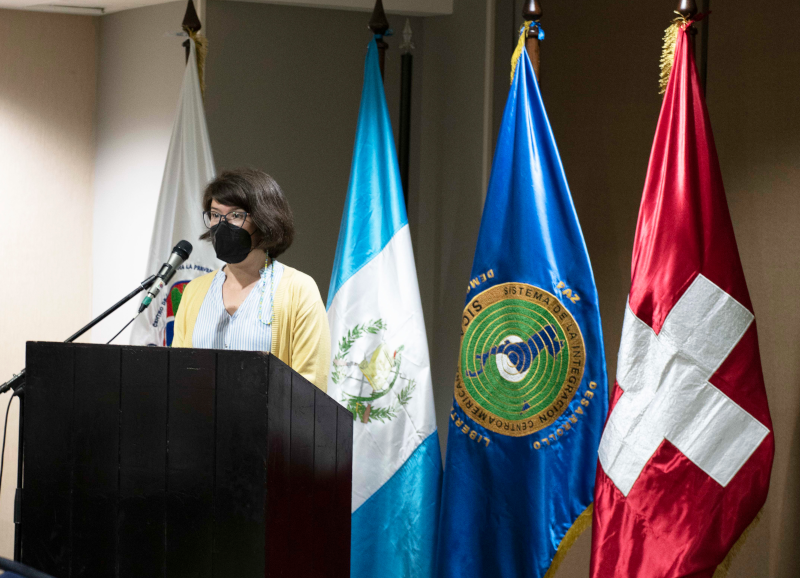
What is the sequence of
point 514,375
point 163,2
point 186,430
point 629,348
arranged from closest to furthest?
1. point 186,430
2. point 629,348
3. point 514,375
4. point 163,2

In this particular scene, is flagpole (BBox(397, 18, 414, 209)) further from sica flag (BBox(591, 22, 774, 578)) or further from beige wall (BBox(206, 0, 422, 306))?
sica flag (BBox(591, 22, 774, 578))

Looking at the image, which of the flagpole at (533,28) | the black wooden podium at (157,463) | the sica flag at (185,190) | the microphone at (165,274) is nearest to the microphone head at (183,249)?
the microphone at (165,274)

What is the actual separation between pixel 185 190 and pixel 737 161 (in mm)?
1910

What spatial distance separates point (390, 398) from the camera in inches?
104

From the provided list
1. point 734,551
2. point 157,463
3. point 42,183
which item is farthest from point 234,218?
point 42,183

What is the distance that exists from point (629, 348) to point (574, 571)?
1.13 meters

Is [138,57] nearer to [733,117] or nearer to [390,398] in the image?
[390,398]

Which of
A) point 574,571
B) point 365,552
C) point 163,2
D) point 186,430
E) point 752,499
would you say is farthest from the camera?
point 163,2

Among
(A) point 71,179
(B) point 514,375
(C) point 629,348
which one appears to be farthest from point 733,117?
(A) point 71,179

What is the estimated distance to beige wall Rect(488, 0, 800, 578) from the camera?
7.51 ft

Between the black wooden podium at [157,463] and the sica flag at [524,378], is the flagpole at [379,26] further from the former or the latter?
the black wooden podium at [157,463]

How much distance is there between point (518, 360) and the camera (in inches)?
95.3

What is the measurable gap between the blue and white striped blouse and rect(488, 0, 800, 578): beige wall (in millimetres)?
1401

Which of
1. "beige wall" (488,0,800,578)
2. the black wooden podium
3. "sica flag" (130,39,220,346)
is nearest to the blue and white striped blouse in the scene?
the black wooden podium
